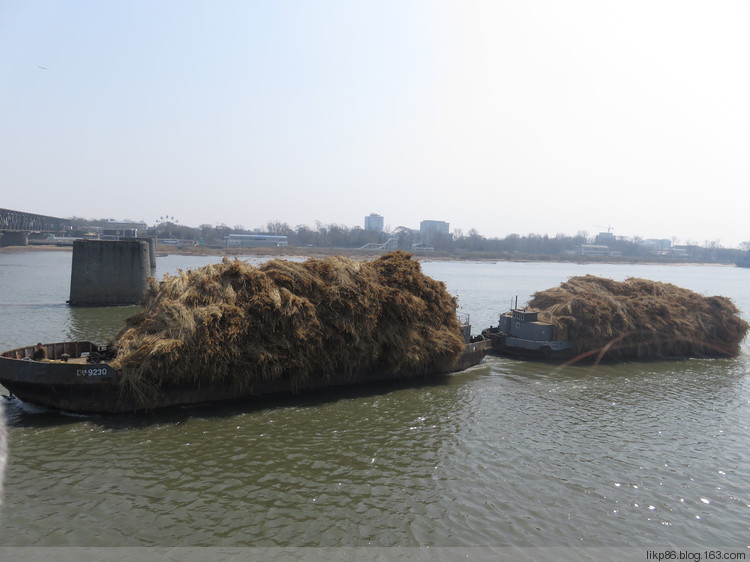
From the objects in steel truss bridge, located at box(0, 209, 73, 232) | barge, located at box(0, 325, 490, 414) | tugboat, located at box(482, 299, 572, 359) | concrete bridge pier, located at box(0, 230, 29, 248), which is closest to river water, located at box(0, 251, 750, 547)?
barge, located at box(0, 325, 490, 414)

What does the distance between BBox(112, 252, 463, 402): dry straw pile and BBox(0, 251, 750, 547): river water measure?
141 cm

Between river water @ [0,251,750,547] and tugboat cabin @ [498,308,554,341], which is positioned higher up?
tugboat cabin @ [498,308,554,341]

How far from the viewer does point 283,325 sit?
1723 cm

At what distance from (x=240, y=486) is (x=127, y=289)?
121ft

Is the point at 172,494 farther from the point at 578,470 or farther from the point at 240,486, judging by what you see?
the point at 578,470

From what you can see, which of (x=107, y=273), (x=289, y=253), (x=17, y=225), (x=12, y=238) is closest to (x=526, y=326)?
(x=107, y=273)

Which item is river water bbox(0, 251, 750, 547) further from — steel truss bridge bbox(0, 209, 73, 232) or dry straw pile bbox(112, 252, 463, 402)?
steel truss bridge bbox(0, 209, 73, 232)

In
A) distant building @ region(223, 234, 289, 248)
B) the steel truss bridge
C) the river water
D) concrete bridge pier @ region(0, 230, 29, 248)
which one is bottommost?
the river water

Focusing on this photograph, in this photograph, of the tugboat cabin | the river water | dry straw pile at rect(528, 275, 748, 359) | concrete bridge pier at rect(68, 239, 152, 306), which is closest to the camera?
the river water

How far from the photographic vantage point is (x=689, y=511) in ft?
38.0

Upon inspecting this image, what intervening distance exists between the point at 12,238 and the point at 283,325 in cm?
15611

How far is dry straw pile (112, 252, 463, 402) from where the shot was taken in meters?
15.6

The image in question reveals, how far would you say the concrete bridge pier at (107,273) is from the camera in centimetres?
4131

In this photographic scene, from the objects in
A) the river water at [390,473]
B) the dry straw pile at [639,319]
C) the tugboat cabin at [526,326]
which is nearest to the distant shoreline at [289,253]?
the dry straw pile at [639,319]
